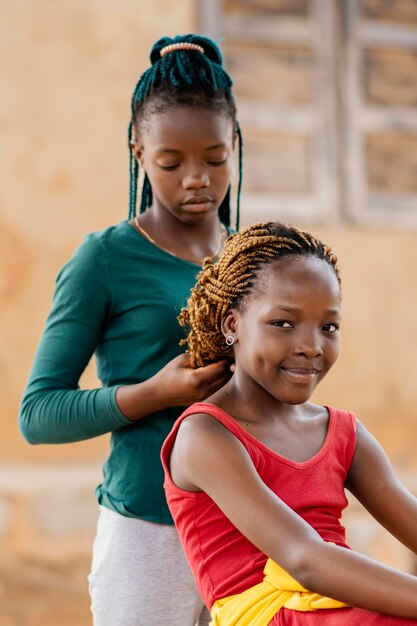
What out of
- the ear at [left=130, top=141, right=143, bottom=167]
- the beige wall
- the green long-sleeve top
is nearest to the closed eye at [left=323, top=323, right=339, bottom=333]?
the green long-sleeve top

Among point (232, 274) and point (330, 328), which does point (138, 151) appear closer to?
point (232, 274)

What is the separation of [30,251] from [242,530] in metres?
3.34

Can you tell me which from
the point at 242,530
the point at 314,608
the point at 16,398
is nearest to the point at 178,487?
the point at 242,530

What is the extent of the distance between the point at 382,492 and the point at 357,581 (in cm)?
38

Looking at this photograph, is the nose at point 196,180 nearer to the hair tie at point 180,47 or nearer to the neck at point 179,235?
the neck at point 179,235

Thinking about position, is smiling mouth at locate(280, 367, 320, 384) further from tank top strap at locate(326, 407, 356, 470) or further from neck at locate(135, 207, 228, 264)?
neck at locate(135, 207, 228, 264)

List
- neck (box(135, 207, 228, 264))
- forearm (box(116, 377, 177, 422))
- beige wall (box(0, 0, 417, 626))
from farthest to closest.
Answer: beige wall (box(0, 0, 417, 626))
neck (box(135, 207, 228, 264))
forearm (box(116, 377, 177, 422))

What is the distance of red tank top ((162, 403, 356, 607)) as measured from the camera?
196 centimetres

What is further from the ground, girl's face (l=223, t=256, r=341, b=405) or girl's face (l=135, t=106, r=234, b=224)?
girl's face (l=135, t=106, r=234, b=224)

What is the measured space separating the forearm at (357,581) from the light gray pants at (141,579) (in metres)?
0.50

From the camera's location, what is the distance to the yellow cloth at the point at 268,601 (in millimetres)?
1832

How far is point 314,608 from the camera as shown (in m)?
1.83

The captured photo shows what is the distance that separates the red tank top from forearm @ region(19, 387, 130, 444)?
0.22 metres

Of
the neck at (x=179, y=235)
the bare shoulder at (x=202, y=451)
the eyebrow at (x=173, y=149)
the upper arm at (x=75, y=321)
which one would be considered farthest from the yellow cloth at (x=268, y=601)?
the eyebrow at (x=173, y=149)
